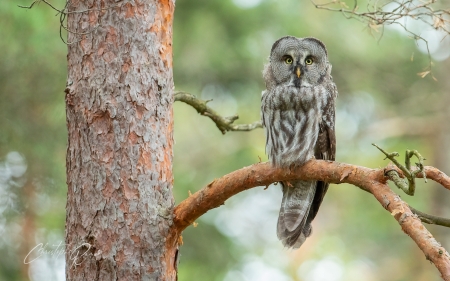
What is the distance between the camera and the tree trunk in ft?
9.86

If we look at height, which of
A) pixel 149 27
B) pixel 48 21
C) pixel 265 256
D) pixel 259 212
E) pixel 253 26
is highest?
pixel 253 26

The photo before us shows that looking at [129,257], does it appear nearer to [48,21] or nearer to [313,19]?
[48,21]

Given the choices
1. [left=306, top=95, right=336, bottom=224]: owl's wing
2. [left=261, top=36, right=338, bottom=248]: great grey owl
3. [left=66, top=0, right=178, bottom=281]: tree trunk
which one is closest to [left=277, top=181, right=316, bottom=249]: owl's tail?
[left=261, top=36, right=338, bottom=248]: great grey owl

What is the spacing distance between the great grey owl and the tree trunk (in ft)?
2.60

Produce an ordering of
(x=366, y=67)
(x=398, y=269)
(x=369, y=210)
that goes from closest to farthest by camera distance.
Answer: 1. (x=366, y=67)
2. (x=398, y=269)
3. (x=369, y=210)

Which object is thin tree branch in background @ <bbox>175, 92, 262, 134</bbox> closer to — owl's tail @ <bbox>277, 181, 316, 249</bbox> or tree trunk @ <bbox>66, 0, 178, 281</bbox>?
owl's tail @ <bbox>277, 181, 316, 249</bbox>

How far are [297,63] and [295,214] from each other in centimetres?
99

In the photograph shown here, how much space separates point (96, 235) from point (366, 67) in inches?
235

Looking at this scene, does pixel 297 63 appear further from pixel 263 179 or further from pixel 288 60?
pixel 263 179

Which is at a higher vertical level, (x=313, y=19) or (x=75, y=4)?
(x=313, y=19)

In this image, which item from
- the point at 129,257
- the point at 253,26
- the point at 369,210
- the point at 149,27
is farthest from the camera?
the point at 369,210

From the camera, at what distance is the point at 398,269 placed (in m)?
10.4

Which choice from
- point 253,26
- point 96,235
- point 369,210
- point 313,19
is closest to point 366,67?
point 313,19

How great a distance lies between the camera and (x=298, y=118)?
374 cm
